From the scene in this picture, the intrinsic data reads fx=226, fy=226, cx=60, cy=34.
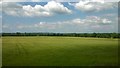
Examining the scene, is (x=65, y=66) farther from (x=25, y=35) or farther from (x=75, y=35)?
(x=75, y=35)

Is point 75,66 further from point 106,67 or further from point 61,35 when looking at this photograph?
point 61,35

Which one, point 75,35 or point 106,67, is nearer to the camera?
point 106,67

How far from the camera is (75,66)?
19719 mm

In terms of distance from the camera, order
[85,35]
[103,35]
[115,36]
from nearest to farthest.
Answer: [115,36] < [103,35] < [85,35]

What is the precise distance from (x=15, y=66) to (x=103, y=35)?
8333 cm

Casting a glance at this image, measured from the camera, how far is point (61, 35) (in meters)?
105

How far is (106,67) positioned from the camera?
1894cm

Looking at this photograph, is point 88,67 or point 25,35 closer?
point 88,67

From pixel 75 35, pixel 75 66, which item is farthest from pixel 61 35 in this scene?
pixel 75 66

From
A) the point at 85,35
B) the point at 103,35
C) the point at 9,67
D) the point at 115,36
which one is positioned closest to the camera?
the point at 9,67

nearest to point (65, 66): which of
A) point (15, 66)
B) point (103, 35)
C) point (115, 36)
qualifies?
point (15, 66)

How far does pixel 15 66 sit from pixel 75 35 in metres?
88.7

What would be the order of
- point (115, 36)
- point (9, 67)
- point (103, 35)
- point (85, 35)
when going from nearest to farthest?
point (9, 67) < point (115, 36) < point (103, 35) < point (85, 35)

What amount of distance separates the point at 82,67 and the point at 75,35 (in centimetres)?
8855
